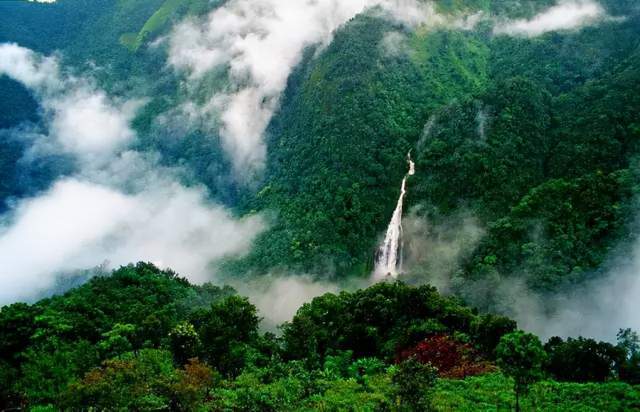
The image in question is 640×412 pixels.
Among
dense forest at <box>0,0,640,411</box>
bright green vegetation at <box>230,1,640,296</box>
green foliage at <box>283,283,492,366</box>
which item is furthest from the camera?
bright green vegetation at <box>230,1,640,296</box>

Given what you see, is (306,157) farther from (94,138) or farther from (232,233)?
(94,138)

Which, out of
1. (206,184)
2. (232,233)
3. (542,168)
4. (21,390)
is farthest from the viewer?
(206,184)

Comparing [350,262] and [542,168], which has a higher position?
[542,168]

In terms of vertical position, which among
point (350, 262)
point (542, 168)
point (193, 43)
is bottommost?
point (350, 262)

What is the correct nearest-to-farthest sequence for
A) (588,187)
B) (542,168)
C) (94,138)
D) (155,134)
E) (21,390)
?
(21,390), (588,187), (542,168), (155,134), (94,138)

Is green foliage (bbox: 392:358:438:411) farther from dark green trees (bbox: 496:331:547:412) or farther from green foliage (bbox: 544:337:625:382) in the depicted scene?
green foliage (bbox: 544:337:625:382)

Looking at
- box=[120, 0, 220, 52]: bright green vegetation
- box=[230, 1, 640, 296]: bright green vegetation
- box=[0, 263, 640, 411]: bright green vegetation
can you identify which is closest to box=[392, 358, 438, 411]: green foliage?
box=[0, 263, 640, 411]: bright green vegetation

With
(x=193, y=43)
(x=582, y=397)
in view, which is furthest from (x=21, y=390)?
(x=193, y=43)
